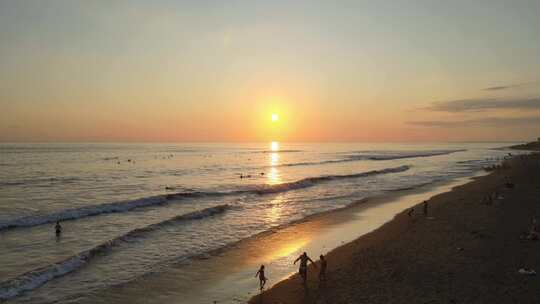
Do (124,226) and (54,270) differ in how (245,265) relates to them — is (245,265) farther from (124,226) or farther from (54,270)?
(124,226)

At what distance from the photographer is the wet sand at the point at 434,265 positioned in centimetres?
1445

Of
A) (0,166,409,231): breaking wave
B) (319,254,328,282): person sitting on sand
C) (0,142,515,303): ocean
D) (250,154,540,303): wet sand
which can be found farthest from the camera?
(0,166,409,231): breaking wave

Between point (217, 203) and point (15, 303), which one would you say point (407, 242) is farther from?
point (217, 203)

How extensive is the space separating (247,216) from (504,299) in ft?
72.9

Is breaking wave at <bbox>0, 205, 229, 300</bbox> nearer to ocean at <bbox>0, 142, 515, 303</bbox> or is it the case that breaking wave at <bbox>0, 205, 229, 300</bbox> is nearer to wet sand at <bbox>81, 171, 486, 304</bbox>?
ocean at <bbox>0, 142, 515, 303</bbox>

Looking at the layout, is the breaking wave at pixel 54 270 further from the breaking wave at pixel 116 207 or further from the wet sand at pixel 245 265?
the breaking wave at pixel 116 207

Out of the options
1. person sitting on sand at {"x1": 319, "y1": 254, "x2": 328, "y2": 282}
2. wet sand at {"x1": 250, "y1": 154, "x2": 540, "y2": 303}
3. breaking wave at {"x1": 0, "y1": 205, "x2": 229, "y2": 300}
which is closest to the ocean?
breaking wave at {"x1": 0, "y1": 205, "x2": 229, "y2": 300}

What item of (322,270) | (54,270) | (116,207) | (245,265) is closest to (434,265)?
(322,270)

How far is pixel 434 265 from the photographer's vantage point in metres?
17.6

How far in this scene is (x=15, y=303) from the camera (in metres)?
15.1

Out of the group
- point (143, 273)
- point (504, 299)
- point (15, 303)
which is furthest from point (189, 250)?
point (504, 299)

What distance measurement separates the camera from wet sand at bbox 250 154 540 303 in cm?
1445

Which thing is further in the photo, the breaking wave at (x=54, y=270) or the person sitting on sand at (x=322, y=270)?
the breaking wave at (x=54, y=270)

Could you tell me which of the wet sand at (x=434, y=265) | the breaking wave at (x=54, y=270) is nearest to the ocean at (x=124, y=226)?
the breaking wave at (x=54, y=270)
